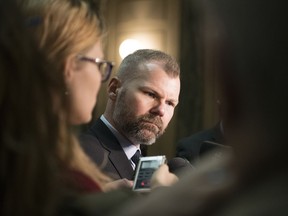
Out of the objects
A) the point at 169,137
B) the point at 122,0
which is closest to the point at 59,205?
the point at 169,137

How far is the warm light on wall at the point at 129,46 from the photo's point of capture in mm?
5418

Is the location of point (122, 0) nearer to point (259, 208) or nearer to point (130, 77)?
point (130, 77)

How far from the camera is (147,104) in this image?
8.17ft

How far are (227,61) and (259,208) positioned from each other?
0.67ft

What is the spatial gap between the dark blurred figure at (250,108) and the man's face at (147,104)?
1.64m

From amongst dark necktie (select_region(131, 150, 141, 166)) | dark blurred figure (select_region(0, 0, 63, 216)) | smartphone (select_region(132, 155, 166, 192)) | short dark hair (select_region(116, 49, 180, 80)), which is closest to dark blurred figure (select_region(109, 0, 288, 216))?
dark blurred figure (select_region(0, 0, 63, 216))

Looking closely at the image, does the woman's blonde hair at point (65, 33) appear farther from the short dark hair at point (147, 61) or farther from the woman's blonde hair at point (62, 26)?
the short dark hair at point (147, 61)

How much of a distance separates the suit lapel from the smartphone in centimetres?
51

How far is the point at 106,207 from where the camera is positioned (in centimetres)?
87

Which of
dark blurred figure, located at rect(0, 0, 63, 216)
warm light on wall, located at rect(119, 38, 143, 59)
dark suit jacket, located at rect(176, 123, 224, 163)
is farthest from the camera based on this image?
warm light on wall, located at rect(119, 38, 143, 59)

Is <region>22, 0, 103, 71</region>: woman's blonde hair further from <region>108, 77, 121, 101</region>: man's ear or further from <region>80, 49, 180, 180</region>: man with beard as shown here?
<region>108, 77, 121, 101</region>: man's ear

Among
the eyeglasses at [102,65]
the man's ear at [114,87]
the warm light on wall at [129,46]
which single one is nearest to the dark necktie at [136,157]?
the man's ear at [114,87]

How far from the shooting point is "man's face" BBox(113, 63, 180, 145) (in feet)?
8.02

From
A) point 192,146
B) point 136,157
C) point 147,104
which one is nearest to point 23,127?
point 136,157
